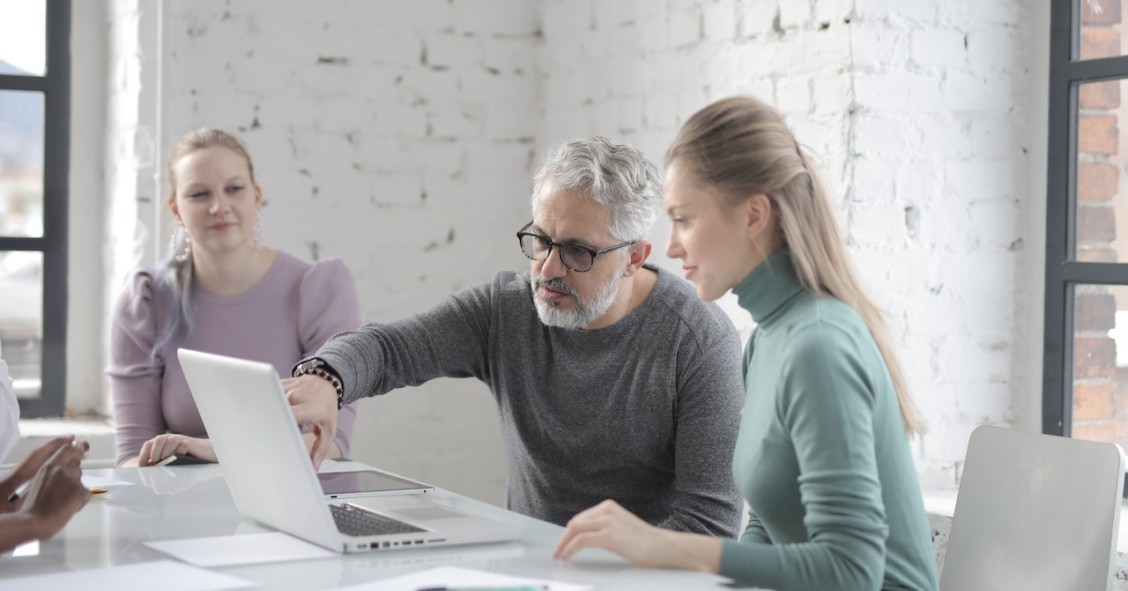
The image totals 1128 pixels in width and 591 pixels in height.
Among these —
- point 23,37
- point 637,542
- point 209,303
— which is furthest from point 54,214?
point 637,542

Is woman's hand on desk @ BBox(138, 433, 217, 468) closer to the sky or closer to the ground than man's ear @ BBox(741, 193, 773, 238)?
closer to the ground

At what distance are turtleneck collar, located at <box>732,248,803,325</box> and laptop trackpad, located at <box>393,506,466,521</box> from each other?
51 centimetres

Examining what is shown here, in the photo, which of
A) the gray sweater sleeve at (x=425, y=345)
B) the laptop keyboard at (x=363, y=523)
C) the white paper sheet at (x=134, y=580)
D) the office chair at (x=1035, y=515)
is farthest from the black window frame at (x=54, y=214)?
the office chair at (x=1035, y=515)

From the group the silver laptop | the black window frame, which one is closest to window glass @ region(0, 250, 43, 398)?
the black window frame

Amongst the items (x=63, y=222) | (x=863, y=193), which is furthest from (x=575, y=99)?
(x=63, y=222)

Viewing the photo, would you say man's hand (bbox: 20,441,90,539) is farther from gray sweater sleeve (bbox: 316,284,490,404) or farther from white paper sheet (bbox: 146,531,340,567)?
gray sweater sleeve (bbox: 316,284,490,404)

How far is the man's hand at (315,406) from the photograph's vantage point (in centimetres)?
207

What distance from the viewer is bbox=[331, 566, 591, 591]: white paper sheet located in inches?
58.0

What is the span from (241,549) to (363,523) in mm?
181

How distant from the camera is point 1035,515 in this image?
1881mm

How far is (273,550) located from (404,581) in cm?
25

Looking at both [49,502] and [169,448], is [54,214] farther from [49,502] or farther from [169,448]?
[49,502]

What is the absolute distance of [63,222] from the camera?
357cm

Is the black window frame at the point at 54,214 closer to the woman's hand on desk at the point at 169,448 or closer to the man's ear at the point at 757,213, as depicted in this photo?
the woman's hand on desk at the point at 169,448
